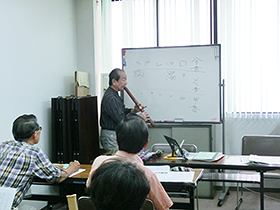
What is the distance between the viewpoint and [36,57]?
3939mm

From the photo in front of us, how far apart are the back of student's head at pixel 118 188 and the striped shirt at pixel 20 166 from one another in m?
1.64

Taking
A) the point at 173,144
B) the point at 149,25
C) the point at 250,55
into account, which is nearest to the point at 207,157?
the point at 173,144

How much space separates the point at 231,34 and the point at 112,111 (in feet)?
6.19

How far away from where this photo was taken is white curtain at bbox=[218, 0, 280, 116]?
4.54 metres

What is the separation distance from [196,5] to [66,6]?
1.66 m

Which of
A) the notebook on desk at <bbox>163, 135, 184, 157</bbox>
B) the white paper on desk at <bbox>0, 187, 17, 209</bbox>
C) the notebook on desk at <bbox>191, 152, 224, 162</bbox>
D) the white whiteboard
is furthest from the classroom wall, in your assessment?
the notebook on desk at <bbox>191, 152, 224, 162</bbox>

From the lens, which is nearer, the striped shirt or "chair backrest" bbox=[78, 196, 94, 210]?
"chair backrest" bbox=[78, 196, 94, 210]

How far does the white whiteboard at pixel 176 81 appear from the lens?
14.7ft

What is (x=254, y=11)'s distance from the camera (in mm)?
4570

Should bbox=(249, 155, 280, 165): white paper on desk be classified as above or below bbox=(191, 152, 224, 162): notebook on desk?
above

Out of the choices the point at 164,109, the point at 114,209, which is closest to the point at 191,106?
the point at 164,109

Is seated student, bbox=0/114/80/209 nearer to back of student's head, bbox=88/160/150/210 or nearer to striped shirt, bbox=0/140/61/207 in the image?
striped shirt, bbox=0/140/61/207

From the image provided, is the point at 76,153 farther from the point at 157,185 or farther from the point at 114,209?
the point at 114,209

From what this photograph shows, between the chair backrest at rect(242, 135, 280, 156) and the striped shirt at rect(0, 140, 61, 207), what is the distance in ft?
7.80
